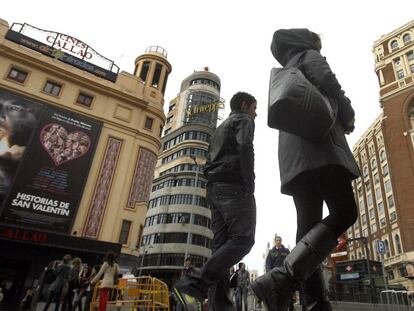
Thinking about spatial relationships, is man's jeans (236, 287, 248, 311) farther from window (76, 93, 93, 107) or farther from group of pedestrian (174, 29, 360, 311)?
window (76, 93, 93, 107)

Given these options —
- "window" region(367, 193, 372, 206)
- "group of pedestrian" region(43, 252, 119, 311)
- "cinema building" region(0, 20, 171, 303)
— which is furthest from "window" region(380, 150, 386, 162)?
"group of pedestrian" region(43, 252, 119, 311)

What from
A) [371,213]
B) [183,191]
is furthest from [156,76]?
[371,213]

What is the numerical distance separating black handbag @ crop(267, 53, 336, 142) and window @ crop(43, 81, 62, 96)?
26.2 metres

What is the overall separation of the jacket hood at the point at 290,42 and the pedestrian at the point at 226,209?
735mm

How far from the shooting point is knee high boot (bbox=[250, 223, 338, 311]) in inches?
72.2

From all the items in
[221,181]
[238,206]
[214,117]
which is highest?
[214,117]

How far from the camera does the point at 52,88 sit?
24812 millimetres

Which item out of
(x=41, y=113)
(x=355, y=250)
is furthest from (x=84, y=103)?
(x=355, y=250)

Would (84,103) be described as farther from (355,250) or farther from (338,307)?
(355,250)

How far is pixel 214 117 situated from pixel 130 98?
86.1 ft

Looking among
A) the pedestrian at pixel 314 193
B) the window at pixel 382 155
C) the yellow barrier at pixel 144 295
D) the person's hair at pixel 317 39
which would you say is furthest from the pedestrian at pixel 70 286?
the window at pixel 382 155

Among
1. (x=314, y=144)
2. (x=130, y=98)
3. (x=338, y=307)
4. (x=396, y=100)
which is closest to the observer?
→ (x=314, y=144)

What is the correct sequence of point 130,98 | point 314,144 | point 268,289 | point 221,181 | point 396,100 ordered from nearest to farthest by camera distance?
1. point 268,289
2. point 314,144
3. point 221,181
4. point 130,98
5. point 396,100

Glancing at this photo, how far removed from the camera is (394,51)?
1918 inches
